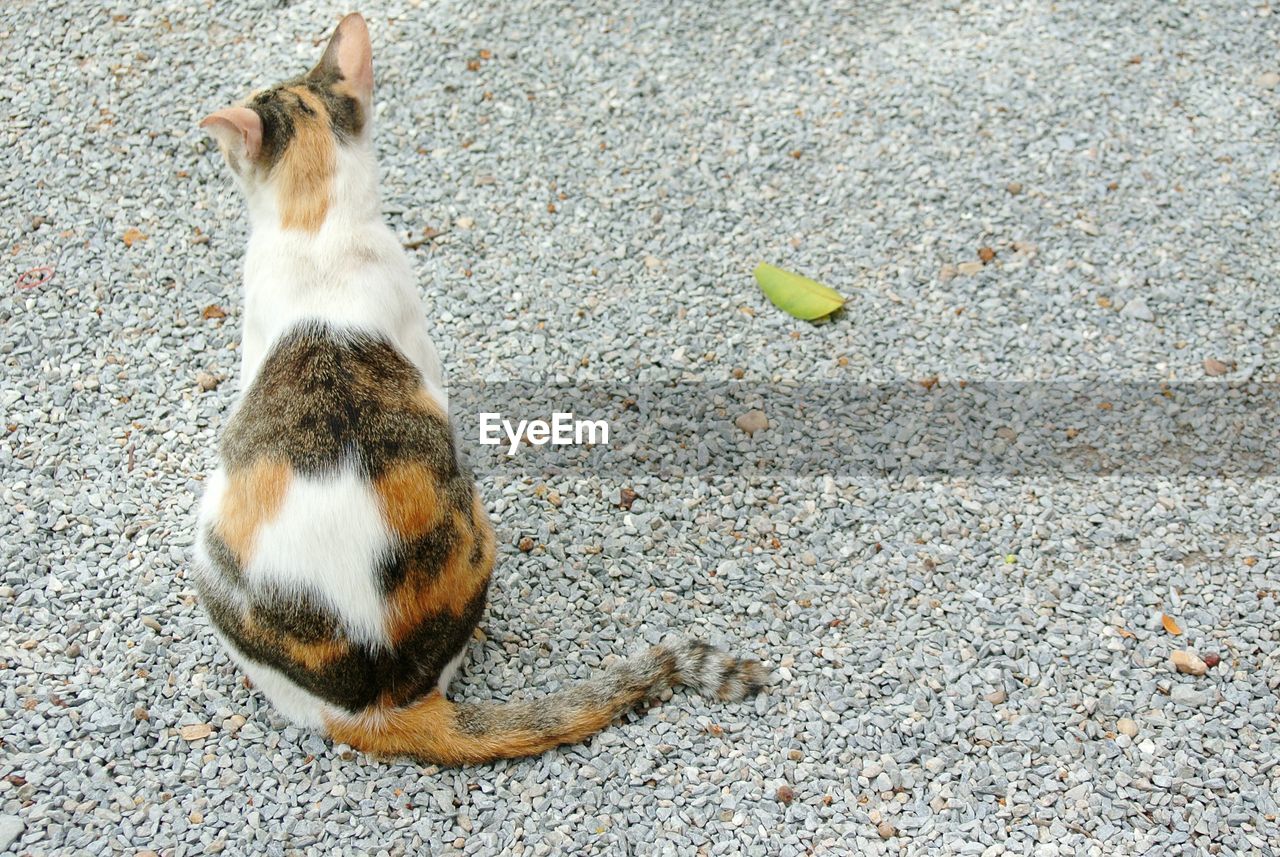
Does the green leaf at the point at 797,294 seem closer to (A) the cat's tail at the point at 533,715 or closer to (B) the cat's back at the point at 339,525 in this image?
(A) the cat's tail at the point at 533,715

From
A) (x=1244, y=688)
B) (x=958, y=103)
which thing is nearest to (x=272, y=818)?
(x=1244, y=688)

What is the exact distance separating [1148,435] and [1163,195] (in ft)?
4.48

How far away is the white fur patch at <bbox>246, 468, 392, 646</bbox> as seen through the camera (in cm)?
281

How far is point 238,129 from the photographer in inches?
122

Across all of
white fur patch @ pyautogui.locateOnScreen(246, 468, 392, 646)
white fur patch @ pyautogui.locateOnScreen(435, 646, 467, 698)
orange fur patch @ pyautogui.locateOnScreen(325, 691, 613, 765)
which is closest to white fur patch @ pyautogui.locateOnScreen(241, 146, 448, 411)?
white fur patch @ pyautogui.locateOnScreen(246, 468, 392, 646)

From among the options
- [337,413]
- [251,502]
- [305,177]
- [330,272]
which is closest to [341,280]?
[330,272]

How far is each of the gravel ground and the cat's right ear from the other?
1199 mm

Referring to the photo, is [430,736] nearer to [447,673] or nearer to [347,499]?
[447,673]

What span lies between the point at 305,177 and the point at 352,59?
430 millimetres

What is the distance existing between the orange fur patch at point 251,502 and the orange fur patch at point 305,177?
2.28 ft

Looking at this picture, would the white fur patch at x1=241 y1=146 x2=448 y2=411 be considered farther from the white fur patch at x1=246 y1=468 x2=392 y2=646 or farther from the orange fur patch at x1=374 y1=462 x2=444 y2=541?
the white fur patch at x1=246 y1=468 x2=392 y2=646

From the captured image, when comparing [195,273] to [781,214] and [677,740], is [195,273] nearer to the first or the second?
[781,214]

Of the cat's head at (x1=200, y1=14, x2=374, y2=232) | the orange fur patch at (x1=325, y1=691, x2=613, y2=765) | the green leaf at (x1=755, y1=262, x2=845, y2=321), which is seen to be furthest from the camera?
the green leaf at (x1=755, y1=262, x2=845, y2=321)

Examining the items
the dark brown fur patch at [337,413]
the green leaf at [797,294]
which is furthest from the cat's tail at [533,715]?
the green leaf at [797,294]
